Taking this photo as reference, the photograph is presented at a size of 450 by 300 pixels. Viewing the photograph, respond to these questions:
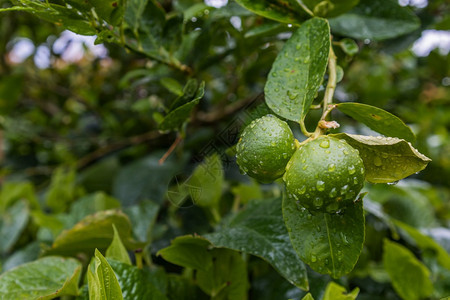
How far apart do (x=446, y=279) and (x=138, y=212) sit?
62 centimetres

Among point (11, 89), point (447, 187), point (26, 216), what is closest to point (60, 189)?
point (26, 216)

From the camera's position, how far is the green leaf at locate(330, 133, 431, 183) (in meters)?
0.38

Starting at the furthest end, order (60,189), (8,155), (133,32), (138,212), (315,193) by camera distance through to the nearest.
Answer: (8,155), (60,189), (138,212), (133,32), (315,193)

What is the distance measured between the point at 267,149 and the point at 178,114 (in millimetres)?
170

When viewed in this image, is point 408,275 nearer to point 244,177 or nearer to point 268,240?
point 268,240

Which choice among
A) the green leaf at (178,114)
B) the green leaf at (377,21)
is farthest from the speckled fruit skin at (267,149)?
the green leaf at (377,21)

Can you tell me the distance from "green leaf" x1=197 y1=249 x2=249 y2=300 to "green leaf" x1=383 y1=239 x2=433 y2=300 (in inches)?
10.9

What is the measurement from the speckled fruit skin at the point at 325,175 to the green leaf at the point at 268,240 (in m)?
0.15

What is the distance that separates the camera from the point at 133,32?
592 millimetres

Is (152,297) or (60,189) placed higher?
(152,297)

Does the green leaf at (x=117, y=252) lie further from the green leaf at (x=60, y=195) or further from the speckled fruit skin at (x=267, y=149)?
the green leaf at (x=60, y=195)

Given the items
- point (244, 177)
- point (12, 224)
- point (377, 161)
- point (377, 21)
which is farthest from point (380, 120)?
point (12, 224)

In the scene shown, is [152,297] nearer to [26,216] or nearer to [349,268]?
[349,268]

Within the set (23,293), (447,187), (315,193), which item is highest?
(315,193)
